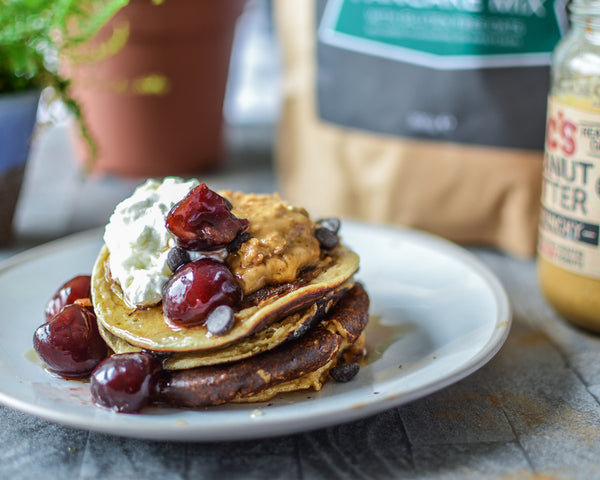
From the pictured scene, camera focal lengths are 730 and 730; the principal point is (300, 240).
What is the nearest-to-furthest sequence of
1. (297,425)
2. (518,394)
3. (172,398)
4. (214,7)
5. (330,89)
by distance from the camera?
(297,425), (172,398), (518,394), (330,89), (214,7)

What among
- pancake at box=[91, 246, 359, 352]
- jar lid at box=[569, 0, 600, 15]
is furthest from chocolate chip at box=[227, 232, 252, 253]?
jar lid at box=[569, 0, 600, 15]

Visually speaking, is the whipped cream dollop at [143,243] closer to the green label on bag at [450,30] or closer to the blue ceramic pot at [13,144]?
the blue ceramic pot at [13,144]

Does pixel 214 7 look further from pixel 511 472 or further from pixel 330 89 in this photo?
pixel 511 472

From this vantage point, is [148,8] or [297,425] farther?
[148,8]

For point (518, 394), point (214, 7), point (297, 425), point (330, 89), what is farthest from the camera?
point (214, 7)

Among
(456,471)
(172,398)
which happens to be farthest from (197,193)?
(456,471)

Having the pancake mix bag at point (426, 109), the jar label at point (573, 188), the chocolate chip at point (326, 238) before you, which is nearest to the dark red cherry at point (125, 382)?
the chocolate chip at point (326, 238)

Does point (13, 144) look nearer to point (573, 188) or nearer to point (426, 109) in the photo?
point (426, 109)

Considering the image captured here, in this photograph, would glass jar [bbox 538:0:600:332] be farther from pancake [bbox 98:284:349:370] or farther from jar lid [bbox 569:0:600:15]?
pancake [bbox 98:284:349:370]
